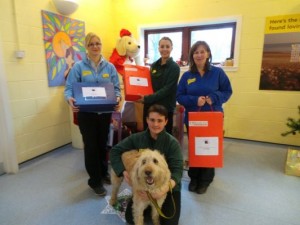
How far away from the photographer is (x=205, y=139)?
206 centimetres

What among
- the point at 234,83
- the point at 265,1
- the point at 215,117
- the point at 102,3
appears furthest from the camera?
the point at 102,3

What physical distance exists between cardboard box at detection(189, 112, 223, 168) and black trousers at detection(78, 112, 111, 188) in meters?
0.82

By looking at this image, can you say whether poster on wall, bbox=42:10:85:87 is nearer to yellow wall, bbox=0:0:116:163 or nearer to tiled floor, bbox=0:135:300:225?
yellow wall, bbox=0:0:116:163

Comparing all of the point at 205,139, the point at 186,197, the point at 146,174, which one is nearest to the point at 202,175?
the point at 186,197

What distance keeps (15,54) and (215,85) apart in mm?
2257

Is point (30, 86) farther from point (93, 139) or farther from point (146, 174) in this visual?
point (146, 174)

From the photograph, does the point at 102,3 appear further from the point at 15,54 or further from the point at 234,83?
the point at 234,83

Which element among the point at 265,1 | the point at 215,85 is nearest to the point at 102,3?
the point at 265,1

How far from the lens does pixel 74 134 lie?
3.33 meters

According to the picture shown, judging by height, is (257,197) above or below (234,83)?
below

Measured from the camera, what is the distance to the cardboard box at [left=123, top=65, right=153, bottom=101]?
6.97 ft

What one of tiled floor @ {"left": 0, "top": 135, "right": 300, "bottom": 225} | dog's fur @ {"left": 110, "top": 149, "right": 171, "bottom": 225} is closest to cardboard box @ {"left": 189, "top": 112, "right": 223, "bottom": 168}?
tiled floor @ {"left": 0, "top": 135, "right": 300, "bottom": 225}

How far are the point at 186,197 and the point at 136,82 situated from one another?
119cm

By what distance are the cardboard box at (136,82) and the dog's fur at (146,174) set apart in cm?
67
